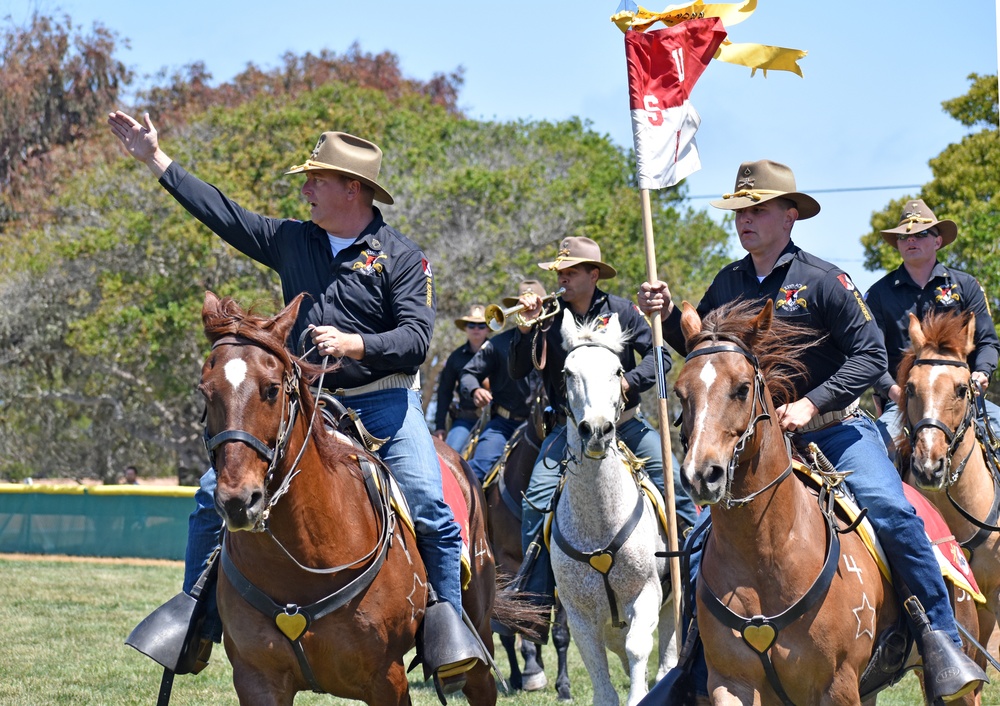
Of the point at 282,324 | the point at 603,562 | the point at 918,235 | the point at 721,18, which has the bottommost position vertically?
the point at 603,562

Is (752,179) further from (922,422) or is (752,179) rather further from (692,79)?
(922,422)

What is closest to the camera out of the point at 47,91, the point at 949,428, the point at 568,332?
the point at 568,332

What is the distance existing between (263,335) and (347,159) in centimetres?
151

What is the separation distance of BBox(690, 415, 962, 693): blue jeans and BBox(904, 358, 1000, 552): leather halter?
6.56 ft

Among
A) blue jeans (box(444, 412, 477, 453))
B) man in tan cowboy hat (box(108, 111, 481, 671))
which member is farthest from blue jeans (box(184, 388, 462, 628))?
blue jeans (box(444, 412, 477, 453))

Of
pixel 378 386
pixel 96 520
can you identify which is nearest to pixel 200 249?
pixel 96 520

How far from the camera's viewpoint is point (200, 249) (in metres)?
23.5

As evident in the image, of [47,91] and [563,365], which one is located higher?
[47,91]

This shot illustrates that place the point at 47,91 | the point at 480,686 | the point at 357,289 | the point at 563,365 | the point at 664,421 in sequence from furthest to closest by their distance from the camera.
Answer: the point at 47,91 → the point at 563,365 → the point at 664,421 → the point at 480,686 → the point at 357,289

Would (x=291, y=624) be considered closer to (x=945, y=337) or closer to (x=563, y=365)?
(x=563, y=365)

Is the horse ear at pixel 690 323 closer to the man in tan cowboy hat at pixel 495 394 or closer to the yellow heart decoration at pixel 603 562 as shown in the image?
the yellow heart decoration at pixel 603 562

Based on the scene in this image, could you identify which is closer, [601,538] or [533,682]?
[601,538]

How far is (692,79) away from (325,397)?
322cm

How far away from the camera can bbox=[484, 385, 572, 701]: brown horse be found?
10.1 meters
